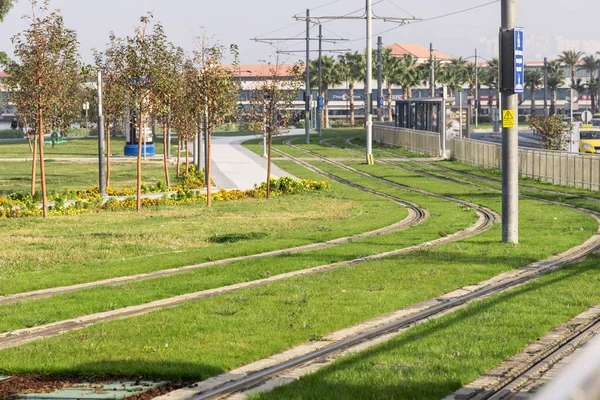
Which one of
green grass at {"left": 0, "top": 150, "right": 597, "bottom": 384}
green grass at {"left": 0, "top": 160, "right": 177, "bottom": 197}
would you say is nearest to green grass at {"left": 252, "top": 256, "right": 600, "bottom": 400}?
green grass at {"left": 0, "top": 150, "right": 597, "bottom": 384}

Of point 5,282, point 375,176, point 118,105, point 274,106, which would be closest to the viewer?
point 5,282

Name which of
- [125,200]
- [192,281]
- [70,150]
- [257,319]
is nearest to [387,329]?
[257,319]

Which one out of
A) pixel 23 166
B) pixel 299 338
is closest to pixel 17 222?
pixel 299 338

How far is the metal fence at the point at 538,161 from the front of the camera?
36719mm

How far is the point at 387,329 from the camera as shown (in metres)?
10.7

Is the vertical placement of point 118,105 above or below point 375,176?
above

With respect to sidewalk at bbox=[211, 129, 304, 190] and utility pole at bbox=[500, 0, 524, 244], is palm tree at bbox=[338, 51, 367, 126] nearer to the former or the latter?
sidewalk at bbox=[211, 129, 304, 190]

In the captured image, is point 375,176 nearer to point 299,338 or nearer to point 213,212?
point 213,212

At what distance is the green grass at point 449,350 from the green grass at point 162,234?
7033 millimetres

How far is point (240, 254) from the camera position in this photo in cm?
1938

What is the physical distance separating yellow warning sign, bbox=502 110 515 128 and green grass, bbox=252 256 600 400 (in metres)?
5.67

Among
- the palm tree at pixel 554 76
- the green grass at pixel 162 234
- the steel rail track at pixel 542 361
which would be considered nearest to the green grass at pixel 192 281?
the green grass at pixel 162 234

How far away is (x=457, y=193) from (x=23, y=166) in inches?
1159

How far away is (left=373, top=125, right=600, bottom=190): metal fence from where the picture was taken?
36.7m
